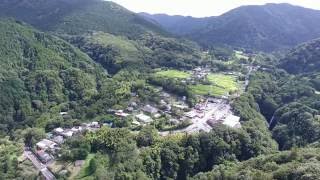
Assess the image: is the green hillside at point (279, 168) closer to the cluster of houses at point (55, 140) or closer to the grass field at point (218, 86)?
the cluster of houses at point (55, 140)

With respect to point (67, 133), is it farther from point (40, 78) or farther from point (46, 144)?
point (40, 78)

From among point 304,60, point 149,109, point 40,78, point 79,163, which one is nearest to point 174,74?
point 40,78

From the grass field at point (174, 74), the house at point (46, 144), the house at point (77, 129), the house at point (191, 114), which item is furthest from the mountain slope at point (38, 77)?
the house at point (191, 114)

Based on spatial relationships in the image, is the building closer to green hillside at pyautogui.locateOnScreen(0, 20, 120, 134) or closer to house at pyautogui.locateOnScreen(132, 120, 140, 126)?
house at pyautogui.locateOnScreen(132, 120, 140, 126)

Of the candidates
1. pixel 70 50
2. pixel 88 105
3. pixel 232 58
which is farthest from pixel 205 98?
pixel 232 58

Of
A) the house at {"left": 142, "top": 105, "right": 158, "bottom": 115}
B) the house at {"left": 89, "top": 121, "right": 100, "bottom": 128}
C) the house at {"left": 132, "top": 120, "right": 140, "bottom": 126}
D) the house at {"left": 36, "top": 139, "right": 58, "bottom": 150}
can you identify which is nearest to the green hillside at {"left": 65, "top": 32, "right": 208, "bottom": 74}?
the house at {"left": 142, "top": 105, "right": 158, "bottom": 115}
